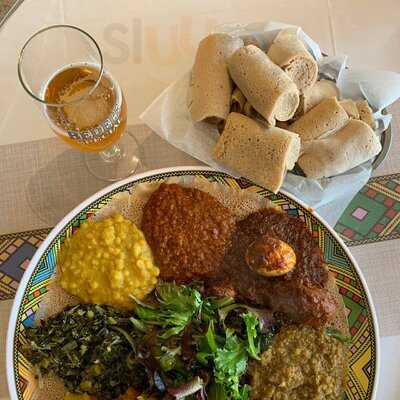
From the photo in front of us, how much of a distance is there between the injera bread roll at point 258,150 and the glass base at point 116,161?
33 centimetres

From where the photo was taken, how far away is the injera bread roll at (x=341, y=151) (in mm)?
2031

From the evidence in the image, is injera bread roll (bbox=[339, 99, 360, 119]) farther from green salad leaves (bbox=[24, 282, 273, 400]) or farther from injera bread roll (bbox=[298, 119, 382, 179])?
green salad leaves (bbox=[24, 282, 273, 400])

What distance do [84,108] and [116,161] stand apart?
38 centimetres

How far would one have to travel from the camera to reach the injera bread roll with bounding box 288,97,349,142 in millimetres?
2023

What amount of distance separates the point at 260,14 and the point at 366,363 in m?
1.24

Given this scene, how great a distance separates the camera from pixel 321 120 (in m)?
2.03

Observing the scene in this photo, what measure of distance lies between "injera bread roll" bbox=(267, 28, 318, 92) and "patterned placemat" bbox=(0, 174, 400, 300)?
424 millimetres

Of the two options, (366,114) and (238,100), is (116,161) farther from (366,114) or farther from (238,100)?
(366,114)

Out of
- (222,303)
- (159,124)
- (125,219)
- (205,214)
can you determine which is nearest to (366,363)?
(222,303)

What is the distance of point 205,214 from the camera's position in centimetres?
203

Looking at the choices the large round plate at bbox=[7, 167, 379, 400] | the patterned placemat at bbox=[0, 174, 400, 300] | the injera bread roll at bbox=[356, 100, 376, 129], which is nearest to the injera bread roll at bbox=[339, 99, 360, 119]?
the injera bread roll at bbox=[356, 100, 376, 129]

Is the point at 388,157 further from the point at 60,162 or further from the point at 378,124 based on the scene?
the point at 60,162

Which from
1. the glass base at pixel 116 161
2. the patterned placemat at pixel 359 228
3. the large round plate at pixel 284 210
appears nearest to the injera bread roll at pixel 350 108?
the patterned placemat at pixel 359 228

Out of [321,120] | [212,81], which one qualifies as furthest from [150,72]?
[321,120]
